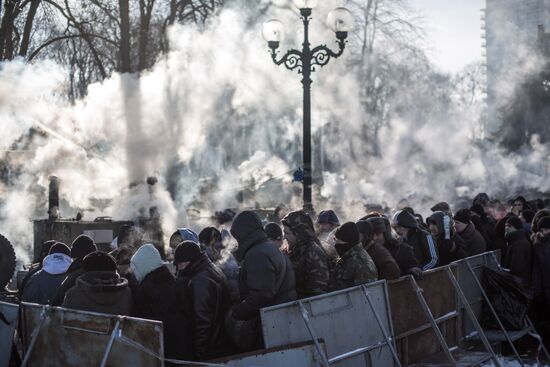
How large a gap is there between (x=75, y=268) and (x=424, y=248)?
3.74m

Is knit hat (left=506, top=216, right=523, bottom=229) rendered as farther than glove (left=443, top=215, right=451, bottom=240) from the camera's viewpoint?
Yes

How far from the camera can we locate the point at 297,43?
23.1 m

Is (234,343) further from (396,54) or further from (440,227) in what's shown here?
(396,54)

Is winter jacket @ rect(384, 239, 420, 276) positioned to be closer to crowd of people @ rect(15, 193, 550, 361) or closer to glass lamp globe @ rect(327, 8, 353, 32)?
crowd of people @ rect(15, 193, 550, 361)

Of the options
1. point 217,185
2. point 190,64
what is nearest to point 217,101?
point 190,64

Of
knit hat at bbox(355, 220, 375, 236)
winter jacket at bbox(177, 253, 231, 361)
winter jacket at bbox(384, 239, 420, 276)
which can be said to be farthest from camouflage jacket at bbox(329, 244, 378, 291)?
winter jacket at bbox(177, 253, 231, 361)

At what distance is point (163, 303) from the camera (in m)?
6.04

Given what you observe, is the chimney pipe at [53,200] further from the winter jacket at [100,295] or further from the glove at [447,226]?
the winter jacket at [100,295]

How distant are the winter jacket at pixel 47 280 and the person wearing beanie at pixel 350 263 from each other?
228 cm

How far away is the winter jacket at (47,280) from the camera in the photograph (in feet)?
22.8

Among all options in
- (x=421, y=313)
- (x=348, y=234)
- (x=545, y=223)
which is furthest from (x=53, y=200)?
(x=348, y=234)

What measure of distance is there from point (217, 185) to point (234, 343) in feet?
79.1

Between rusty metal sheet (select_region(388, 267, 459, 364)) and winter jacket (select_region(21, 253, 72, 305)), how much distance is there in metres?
2.78

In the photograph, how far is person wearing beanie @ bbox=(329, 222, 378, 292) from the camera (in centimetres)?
688
